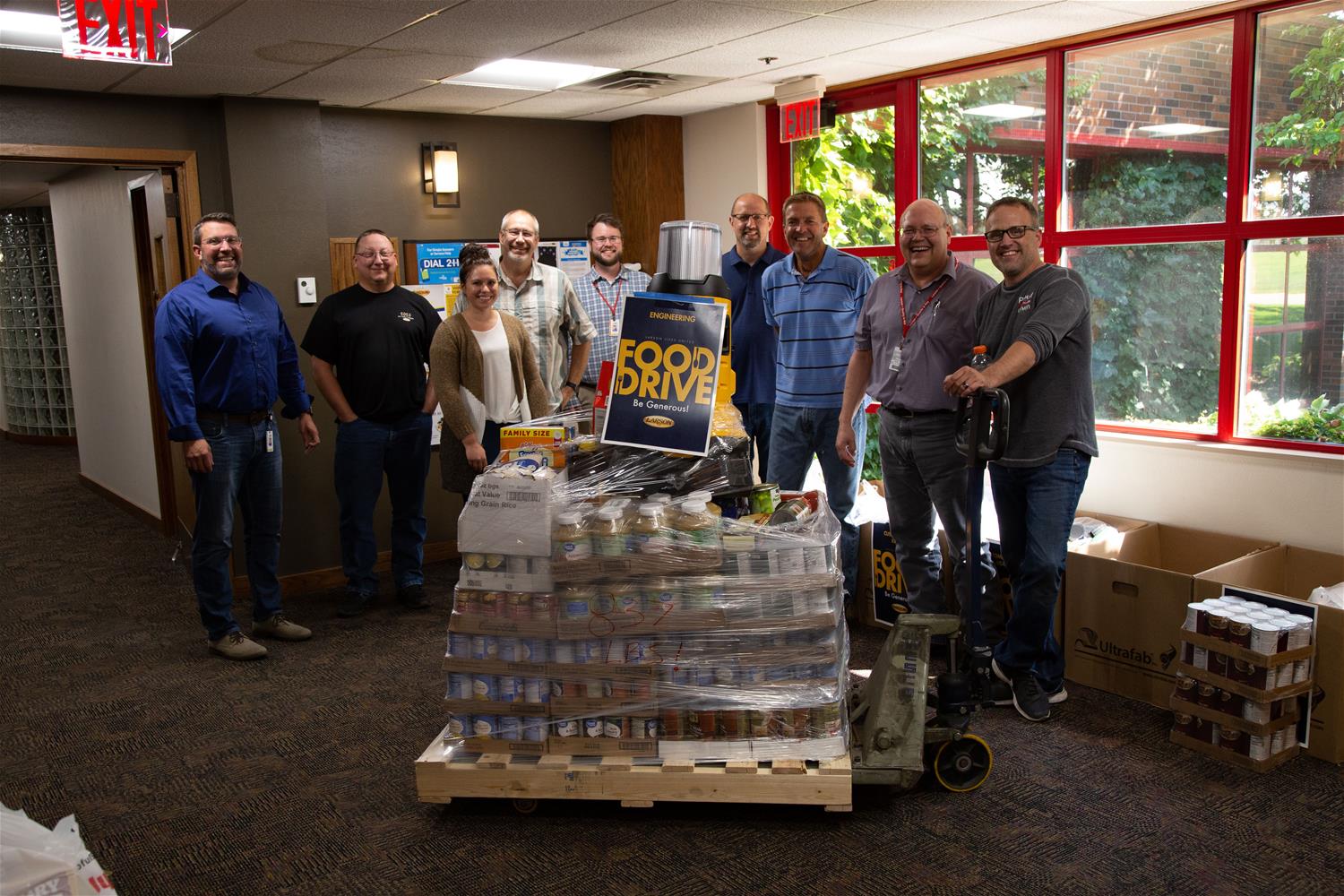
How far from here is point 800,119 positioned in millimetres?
5070

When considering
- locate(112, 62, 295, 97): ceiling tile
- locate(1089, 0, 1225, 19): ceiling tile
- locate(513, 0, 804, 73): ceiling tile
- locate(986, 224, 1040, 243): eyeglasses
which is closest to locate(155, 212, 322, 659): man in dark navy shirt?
locate(112, 62, 295, 97): ceiling tile

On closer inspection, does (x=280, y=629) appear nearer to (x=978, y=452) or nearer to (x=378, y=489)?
(x=378, y=489)

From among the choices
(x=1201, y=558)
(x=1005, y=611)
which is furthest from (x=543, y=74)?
(x=1201, y=558)

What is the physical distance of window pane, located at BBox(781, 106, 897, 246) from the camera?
5.19 metres

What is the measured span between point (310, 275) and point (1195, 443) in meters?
3.81

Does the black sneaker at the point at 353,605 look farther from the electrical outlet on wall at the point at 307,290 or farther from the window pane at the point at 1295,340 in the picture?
the window pane at the point at 1295,340

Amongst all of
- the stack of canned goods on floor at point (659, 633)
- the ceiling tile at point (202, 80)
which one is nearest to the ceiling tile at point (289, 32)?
the ceiling tile at point (202, 80)

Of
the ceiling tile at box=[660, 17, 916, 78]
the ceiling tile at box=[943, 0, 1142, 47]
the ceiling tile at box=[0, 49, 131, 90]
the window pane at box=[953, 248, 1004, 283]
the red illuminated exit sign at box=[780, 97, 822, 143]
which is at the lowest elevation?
the window pane at box=[953, 248, 1004, 283]

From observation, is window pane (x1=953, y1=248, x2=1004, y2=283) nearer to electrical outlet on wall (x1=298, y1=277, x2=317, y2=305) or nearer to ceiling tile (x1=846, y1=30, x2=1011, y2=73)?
ceiling tile (x1=846, y1=30, x2=1011, y2=73)

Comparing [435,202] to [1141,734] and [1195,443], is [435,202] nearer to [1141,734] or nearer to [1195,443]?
[1195,443]

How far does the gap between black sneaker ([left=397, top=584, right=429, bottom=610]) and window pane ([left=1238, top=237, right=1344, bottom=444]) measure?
337 cm

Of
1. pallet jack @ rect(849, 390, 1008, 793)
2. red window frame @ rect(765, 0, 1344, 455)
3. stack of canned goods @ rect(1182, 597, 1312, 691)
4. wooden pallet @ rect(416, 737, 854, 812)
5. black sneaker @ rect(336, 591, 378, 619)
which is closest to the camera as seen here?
wooden pallet @ rect(416, 737, 854, 812)

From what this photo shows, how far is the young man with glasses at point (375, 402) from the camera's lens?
178 inches

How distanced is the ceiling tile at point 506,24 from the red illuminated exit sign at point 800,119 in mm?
1500
